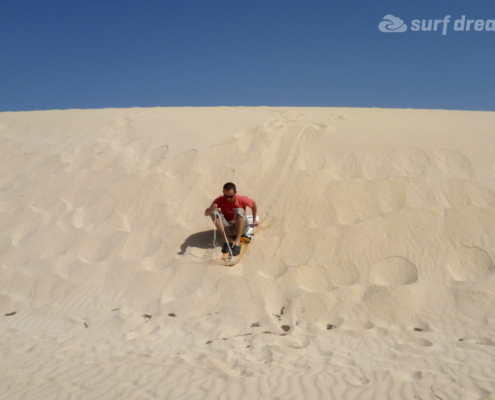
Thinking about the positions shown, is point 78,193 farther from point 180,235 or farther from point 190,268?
point 190,268

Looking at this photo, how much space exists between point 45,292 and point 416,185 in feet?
15.6

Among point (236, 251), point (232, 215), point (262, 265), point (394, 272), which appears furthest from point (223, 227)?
point (394, 272)

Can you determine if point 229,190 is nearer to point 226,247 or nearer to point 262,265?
point 226,247

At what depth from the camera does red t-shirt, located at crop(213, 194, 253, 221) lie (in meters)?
5.35

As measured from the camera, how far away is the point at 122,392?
307cm

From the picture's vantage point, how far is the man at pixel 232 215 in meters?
5.16

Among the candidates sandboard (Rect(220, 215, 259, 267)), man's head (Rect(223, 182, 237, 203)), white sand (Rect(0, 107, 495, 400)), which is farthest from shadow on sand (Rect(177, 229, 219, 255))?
man's head (Rect(223, 182, 237, 203))

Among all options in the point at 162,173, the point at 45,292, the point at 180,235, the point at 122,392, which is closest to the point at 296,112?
the point at 162,173

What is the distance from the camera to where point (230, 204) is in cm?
536

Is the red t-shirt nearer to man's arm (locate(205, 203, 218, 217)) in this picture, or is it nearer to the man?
the man

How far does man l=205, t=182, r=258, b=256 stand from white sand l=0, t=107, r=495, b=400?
9.6 inches

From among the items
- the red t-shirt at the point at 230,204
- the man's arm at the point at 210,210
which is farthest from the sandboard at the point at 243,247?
the man's arm at the point at 210,210

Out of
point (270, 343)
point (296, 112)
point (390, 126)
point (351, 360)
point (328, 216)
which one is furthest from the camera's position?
Result: point (296, 112)

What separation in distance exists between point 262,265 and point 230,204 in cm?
91
